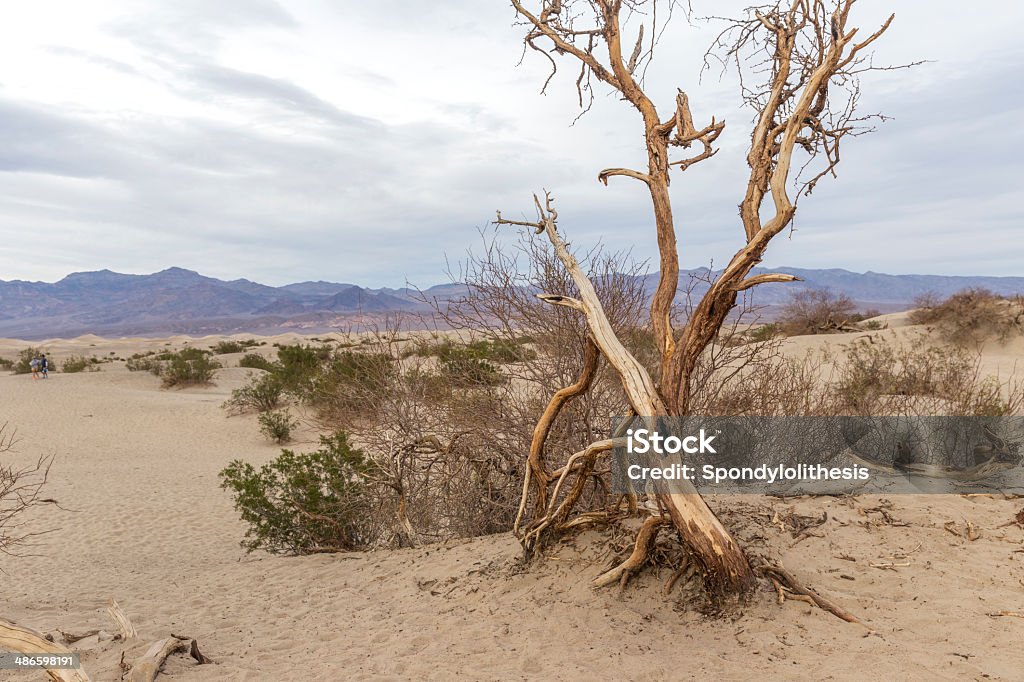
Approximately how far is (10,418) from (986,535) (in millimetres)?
24118

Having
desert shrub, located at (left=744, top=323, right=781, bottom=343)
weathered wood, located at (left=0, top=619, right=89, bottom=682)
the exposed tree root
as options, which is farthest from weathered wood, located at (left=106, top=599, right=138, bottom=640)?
desert shrub, located at (left=744, top=323, right=781, bottom=343)

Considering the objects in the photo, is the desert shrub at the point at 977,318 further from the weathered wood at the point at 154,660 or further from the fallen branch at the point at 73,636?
the fallen branch at the point at 73,636

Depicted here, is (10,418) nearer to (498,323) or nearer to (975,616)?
(498,323)

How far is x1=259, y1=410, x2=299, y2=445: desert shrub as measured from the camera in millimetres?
18203

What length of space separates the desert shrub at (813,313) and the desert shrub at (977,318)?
4.32 metres

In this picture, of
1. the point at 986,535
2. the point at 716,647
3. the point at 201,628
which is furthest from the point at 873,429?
the point at 201,628

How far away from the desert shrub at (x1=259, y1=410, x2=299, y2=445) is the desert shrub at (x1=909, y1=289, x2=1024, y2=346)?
74.4ft

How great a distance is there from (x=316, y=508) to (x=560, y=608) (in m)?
4.56

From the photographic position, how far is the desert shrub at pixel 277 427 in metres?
18.2

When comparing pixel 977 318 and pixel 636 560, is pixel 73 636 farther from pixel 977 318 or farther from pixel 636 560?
pixel 977 318

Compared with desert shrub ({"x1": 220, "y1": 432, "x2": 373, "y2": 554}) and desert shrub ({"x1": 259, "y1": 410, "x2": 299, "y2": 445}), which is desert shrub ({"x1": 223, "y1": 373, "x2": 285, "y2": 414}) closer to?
desert shrub ({"x1": 259, "y1": 410, "x2": 299, "y2": 445})

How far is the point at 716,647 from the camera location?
441 cm

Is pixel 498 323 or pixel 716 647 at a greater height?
pixel 498 323

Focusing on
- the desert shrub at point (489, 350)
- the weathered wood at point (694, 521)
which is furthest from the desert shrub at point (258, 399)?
the weathered wood at point (694, 521)
